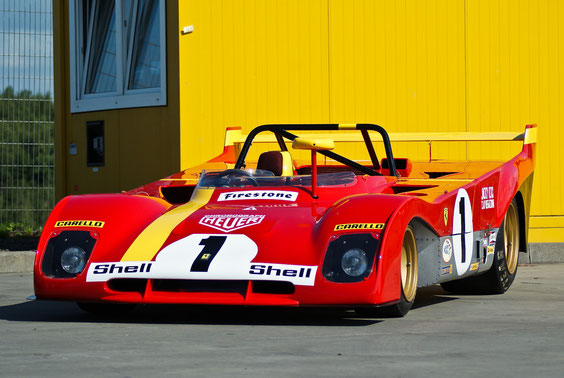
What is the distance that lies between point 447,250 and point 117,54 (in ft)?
23.9

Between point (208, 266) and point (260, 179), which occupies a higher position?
point (260, 179)

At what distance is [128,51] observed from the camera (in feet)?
43.0

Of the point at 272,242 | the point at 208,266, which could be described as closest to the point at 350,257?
the point at 272,242

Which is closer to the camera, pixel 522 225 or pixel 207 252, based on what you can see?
pixel 207 252

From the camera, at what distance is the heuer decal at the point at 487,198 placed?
304 inches

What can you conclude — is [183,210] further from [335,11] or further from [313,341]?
[335,11]

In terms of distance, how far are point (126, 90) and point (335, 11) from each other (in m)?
2.65

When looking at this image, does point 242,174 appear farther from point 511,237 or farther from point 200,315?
point 511,237

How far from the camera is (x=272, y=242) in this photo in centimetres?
617

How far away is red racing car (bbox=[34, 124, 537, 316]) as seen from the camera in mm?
5996

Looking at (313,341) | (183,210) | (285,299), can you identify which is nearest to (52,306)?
(183,210)

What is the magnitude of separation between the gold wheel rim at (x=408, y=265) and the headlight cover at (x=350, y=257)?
42 centimetres

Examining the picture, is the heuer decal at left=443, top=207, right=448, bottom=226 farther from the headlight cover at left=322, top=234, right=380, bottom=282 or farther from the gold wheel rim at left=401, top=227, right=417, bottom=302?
the headlight cover at left=322, top=234, right=380, bottom=282

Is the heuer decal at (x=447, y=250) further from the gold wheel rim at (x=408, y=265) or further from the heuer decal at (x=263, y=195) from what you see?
the heuer decal at (x=263, y=195)
